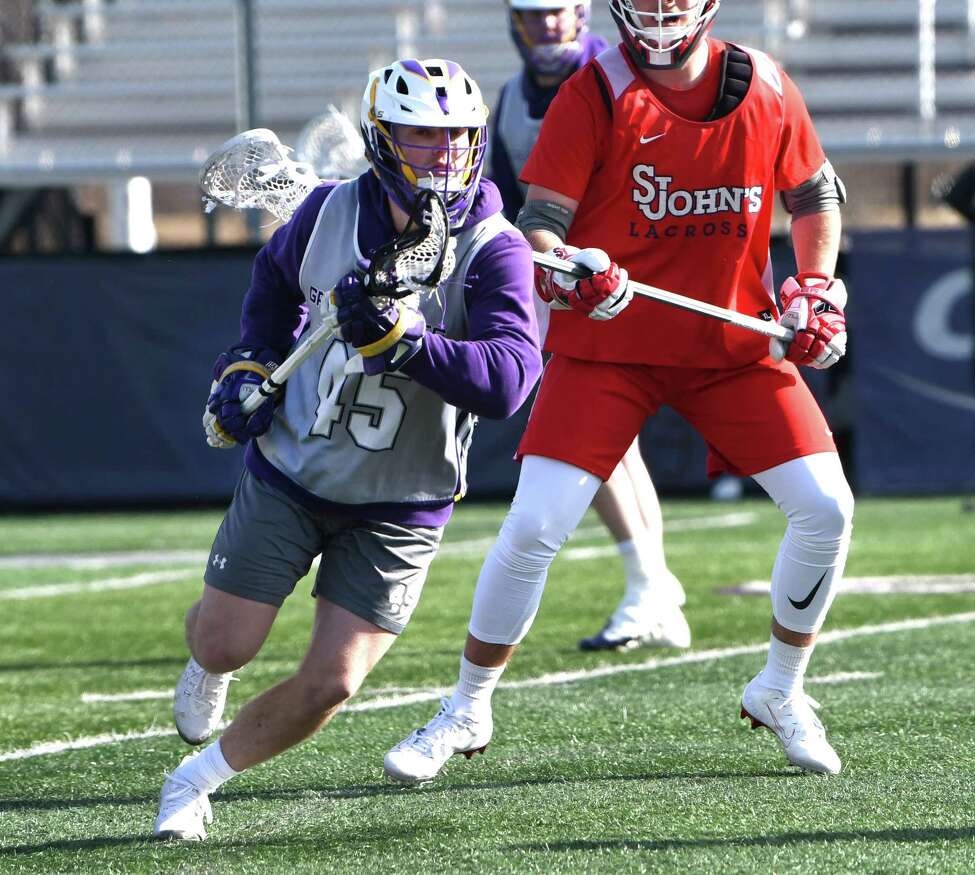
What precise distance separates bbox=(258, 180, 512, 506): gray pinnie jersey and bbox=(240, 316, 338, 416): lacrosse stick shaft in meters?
0.10

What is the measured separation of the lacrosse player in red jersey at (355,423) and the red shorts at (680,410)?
0.36 m

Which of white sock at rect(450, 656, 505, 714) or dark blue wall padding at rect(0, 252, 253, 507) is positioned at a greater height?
white sock at rect(450, 656, 505, 714)

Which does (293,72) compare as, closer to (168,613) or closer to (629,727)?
(168,613)

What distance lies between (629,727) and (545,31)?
2.95 metres

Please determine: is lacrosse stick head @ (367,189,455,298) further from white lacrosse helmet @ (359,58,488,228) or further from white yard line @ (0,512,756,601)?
white yard line @ (0,512,756,601)

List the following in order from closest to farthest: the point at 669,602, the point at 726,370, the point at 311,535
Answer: the point at 311,535, the point at 726,370, the point at 669,602

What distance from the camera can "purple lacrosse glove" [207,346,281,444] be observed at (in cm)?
399

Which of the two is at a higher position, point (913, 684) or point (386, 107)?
point (386, 107)

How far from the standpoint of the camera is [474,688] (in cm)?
448

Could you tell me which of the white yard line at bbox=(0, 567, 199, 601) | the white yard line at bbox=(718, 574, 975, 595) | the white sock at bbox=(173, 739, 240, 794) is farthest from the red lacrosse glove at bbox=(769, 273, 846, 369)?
the white yard line at bbox=(0, 567, 199, 601)

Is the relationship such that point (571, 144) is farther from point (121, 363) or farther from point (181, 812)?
point (121, 363)

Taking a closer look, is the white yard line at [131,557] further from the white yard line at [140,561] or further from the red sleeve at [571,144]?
the red sleeve at [571,144]

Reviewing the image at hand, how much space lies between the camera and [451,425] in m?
4.11

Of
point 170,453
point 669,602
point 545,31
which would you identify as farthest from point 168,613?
point 170,453
